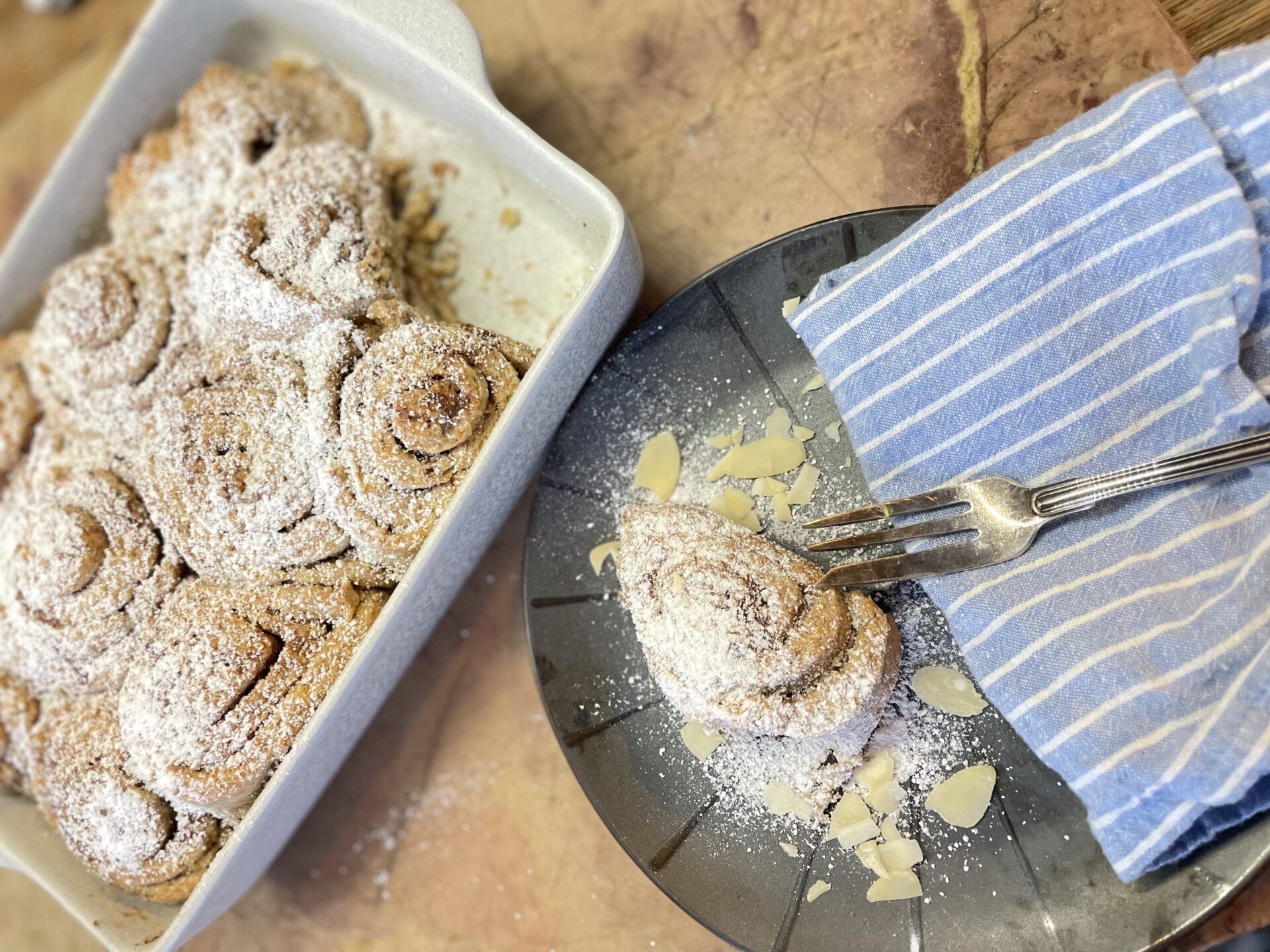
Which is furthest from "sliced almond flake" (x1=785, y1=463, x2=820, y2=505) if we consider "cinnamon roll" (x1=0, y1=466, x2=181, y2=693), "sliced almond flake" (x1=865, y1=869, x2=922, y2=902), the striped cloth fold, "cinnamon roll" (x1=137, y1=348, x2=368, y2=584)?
"cinnamon roll" (x1=0, y1=466, x2=181, y2=693)

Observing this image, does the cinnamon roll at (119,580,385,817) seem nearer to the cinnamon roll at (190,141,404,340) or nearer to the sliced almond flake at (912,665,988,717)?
the cinnamon roll at (190,141,404,340)

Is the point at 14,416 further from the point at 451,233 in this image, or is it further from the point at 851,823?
the point at 851,823

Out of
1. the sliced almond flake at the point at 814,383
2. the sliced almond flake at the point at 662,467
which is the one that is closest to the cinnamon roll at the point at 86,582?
the sliced almond flake at the point at 662,467

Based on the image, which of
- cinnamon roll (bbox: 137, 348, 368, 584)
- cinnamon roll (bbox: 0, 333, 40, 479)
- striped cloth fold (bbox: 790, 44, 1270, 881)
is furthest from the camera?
cinnamon roll (bbox: 0, 333, 40, 479)

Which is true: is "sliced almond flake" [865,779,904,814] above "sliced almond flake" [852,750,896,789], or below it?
below

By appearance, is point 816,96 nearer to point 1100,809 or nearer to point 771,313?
point 771,313

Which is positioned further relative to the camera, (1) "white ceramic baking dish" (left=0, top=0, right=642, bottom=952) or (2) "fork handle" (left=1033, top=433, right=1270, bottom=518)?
(1) "white ceramic baking dish" (left=0, top=0, right=642, bottom=952)

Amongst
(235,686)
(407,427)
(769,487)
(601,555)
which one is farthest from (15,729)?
(769,487)
